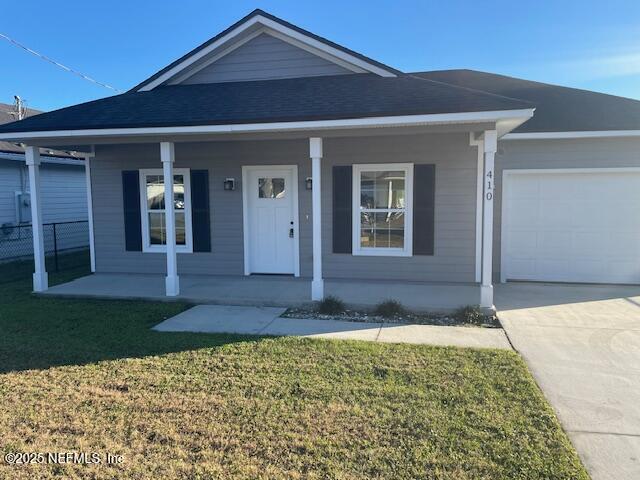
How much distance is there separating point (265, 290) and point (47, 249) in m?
9.03

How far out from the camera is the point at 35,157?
8172mm

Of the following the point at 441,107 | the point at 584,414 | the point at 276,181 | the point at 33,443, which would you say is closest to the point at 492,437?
the point at 584,414

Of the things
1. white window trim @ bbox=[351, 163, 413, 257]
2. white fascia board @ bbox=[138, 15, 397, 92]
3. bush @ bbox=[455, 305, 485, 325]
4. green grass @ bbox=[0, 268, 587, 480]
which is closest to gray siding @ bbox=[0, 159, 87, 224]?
white fascia board @ bbox=[138, 15, 397, 92]

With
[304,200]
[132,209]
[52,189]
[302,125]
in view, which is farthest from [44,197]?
[302,125]

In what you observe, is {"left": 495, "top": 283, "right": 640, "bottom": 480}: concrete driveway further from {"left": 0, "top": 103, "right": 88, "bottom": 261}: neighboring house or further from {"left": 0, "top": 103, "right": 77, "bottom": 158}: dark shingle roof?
{"left": 0, "top": 103, "right": 77, "bottom": 158}: dark shingle roof

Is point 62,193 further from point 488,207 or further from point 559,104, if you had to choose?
point 559,104

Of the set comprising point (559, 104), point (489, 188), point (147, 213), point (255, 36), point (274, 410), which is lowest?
point (274, 410)

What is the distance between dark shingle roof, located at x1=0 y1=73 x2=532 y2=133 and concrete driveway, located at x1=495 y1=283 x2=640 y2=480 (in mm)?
2928

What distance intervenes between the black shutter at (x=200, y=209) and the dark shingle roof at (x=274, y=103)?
1.54 m

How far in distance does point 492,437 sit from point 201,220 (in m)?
7.20

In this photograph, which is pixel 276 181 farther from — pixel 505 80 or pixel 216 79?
pixel 505 80

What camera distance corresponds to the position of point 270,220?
30.1 ft

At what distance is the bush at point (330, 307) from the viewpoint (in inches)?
271

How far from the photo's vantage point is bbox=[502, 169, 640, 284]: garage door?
337 inches
